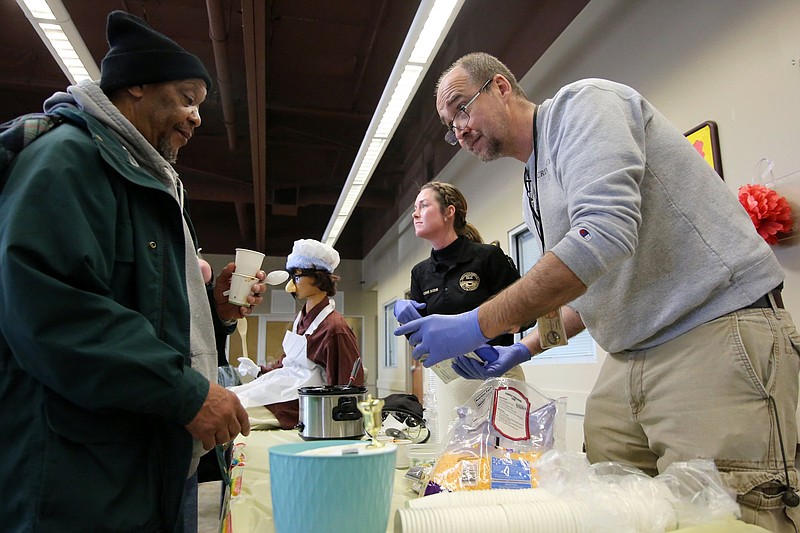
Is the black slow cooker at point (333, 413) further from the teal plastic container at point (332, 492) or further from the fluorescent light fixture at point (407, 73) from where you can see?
the fluorescent light fixture at point (407, 73)

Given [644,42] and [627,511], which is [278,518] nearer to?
[627,511]

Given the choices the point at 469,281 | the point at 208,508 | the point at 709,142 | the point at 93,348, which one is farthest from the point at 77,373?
the point at 208,508

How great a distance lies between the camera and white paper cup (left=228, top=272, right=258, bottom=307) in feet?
4.65

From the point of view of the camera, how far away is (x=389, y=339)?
8.68m

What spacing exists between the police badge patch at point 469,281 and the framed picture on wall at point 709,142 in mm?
1052

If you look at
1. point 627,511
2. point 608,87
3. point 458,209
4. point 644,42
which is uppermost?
point 644,42

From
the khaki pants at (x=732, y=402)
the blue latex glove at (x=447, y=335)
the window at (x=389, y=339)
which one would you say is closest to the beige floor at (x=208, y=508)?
the blue latex glove at (x=447, y=335)

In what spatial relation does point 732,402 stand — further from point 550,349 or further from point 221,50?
point 221,50

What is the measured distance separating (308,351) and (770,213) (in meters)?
1.90

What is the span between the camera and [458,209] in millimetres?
2400

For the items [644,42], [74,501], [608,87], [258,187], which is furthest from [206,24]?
[74,501]

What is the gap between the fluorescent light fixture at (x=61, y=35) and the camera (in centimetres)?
272

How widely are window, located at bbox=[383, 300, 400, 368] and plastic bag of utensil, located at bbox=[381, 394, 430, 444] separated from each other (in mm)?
6223

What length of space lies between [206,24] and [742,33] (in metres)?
3.77
